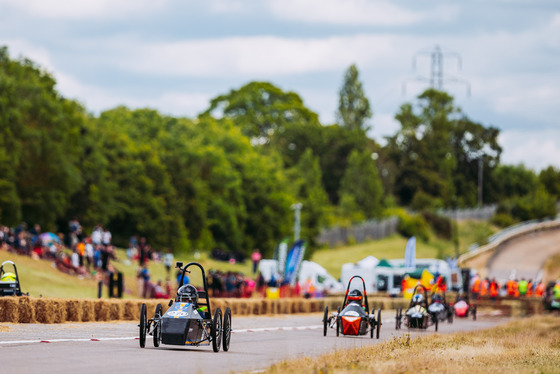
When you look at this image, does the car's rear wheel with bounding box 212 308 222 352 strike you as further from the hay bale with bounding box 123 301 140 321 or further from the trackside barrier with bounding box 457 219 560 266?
the trackside barrier with bounding box 457 219 560 266

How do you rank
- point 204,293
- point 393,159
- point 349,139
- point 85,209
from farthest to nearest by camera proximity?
point 393,159 → point 349,139 → point 85,209 → point 204,293

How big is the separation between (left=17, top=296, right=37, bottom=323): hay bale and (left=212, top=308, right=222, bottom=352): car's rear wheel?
7.67 metres

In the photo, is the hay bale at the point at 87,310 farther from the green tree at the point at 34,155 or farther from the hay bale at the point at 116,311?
the green tree at the point at 34,155

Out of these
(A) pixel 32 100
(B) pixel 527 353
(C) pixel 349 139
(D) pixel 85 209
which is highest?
(C) pixel 349 139

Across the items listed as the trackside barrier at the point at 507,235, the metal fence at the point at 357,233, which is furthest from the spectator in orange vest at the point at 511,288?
the metal fence at the point at 357,233

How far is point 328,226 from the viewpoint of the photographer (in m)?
124

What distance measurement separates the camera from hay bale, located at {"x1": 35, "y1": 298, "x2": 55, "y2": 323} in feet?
86.5

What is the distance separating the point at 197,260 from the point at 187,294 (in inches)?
2266

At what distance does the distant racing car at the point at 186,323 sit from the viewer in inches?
738

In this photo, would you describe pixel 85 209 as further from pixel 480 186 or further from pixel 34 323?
pixel 480 186

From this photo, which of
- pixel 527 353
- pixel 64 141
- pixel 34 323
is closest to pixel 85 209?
pixel 64 141

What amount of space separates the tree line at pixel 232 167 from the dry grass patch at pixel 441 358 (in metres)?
42.3

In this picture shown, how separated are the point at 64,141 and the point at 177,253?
57.6 feet

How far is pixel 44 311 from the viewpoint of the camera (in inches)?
1048
